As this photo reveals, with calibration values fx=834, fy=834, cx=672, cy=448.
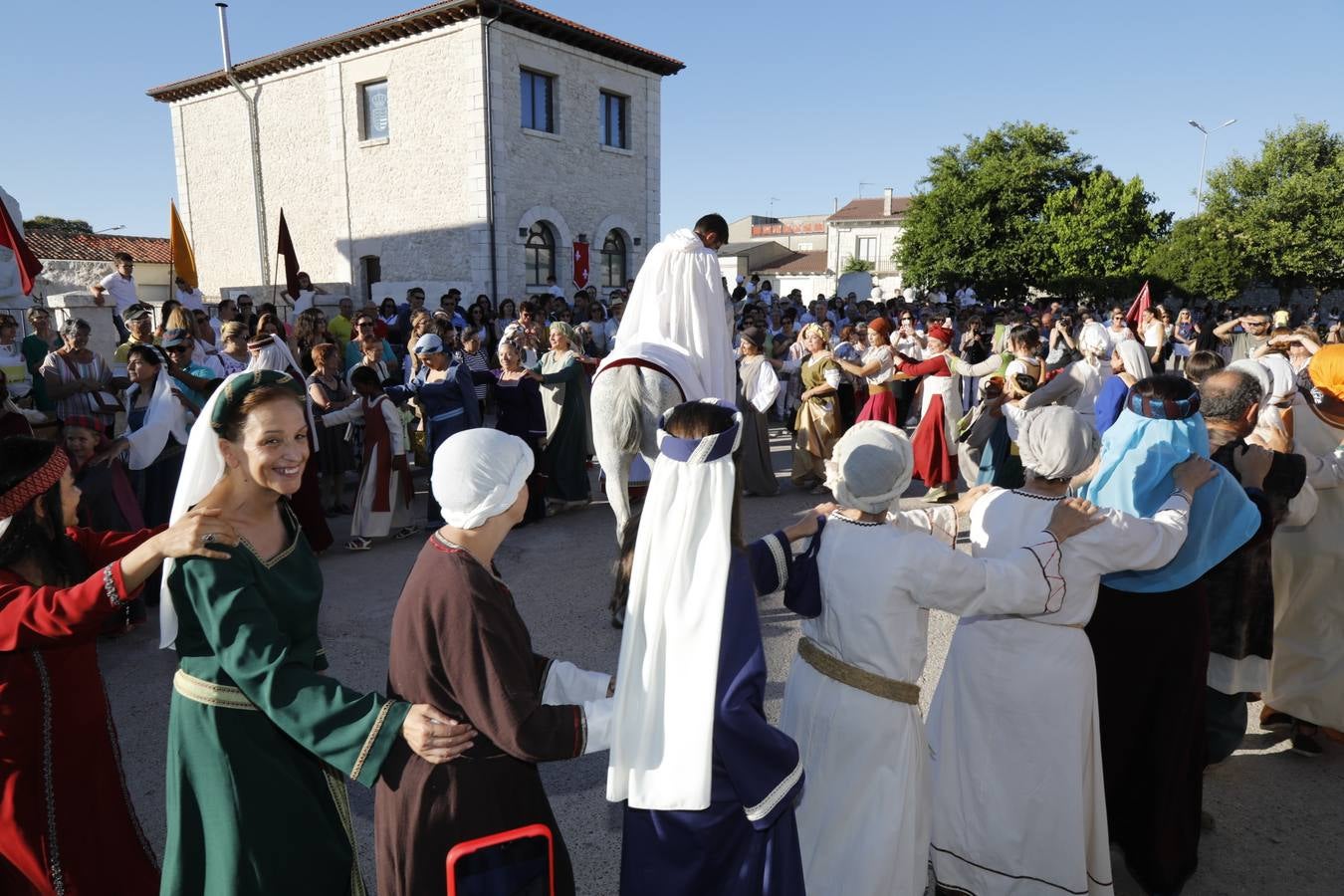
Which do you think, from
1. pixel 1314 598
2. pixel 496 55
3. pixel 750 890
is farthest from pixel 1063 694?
pixel 496 55

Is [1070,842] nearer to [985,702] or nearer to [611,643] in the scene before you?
[985,702]

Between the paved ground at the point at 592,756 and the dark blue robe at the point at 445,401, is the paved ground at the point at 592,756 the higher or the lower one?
the lower one

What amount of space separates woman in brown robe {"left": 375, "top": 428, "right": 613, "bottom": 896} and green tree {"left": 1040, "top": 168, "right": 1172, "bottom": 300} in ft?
106

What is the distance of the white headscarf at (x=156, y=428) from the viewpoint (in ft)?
18.3

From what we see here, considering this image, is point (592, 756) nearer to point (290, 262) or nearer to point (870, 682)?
point (870, 682)

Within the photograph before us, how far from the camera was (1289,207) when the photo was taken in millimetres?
28250

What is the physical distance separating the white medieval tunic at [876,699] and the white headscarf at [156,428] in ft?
16.3

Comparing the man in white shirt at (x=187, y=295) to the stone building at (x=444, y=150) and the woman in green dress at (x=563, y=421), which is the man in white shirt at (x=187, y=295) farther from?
the woman in green dress at (x=563, y=421)

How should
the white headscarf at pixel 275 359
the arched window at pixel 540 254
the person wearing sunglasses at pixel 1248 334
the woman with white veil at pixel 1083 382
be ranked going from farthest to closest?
the arched window at pixel 540 254
the person wearing sunglasses at pixel 1248 334
the white headscarf at pixel 275 359
the woman with white veil at pixel 1083 382

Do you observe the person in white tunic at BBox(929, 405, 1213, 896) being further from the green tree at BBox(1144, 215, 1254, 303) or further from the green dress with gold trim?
the green tree at BBox(1144, 215, 1254, 303)

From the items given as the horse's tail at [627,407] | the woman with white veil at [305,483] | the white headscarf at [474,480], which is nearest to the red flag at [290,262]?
the woman with white veil at [305,483]

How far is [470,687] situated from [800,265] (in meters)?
57.9

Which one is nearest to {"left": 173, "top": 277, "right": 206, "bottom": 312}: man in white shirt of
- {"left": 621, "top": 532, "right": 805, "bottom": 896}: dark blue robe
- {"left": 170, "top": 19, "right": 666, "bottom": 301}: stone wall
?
{"left": 170, "top": 19, "right": 666, "bottom": 301}: stone wall

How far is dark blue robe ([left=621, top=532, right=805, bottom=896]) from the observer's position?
1.94 m
